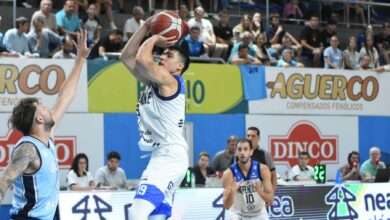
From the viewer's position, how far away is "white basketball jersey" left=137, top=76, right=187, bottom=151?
8.37m

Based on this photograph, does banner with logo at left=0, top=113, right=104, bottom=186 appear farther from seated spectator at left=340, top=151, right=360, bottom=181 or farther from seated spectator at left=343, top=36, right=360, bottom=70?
seated spectator at left=343, top=36, right=360, bottom=70

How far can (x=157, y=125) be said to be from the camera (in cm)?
841

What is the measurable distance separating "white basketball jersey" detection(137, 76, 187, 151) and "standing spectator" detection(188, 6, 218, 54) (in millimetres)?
12059

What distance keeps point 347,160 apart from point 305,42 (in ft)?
10.7

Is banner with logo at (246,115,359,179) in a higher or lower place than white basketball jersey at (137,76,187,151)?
lower

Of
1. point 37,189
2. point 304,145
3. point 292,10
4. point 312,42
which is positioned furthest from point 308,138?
point 37,189

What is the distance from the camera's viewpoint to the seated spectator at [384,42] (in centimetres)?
2434

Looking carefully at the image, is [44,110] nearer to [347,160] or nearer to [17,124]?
[17,124]

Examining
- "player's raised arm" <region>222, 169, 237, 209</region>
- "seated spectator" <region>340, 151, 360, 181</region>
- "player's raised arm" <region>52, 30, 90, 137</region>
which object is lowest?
"seated spectator" <region>340, 151, 360, 181</region>

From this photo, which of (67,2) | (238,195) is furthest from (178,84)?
(67,2)

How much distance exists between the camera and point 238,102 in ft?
66.5

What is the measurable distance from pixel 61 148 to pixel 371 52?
9.35 metres

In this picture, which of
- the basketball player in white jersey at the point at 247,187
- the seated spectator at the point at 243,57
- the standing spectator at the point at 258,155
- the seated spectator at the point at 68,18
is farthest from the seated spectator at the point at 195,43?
the basketball player in white jersey at the point at 247,187

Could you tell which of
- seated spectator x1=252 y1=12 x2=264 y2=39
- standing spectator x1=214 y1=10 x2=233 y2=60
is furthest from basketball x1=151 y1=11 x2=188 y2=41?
seated spectator x1=252 y1=12 x2=264 y2=39
